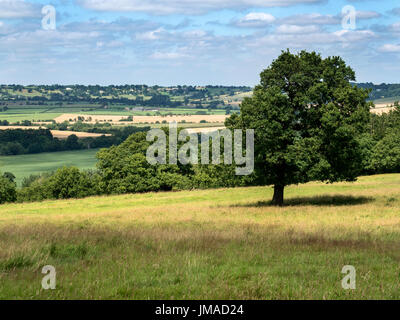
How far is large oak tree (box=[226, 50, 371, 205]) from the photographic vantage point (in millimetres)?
33750

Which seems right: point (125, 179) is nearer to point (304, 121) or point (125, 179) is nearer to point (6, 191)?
point (6, 191)

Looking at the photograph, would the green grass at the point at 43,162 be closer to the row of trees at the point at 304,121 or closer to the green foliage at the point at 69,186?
the green foliage at the point at 69,186

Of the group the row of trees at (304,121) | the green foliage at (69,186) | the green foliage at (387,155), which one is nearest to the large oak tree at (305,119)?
the row of trees at (304,121)

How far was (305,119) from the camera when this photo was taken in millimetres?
35438

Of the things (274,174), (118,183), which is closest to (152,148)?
(118,183)

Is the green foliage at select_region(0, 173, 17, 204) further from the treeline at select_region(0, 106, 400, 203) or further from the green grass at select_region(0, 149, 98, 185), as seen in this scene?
the green grass at select_region(0, 149, 98, 185)

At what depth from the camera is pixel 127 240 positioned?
50.7 ft

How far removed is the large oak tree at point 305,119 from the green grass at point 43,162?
4396 inches

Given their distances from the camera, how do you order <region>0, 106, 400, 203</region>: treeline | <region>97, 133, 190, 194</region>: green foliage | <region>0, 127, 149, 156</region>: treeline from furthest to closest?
<region>0, 127, 149, 156</region>: treeline < <region>0, 106, 400, 203</region>: treeline < <region>97, 133, 190, 194</region>: green foliage

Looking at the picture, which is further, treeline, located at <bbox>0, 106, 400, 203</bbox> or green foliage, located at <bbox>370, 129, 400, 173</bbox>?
green foliage, located at <bbox>370, 129, 400, 173</bbox>

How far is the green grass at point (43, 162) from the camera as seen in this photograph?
15100 cm

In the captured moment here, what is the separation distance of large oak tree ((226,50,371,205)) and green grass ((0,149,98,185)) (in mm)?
111654

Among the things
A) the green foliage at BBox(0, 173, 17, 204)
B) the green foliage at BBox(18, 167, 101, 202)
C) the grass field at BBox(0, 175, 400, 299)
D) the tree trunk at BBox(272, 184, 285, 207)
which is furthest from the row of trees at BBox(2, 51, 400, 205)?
the green foliage at BBox(0, 173, 17, 204)
